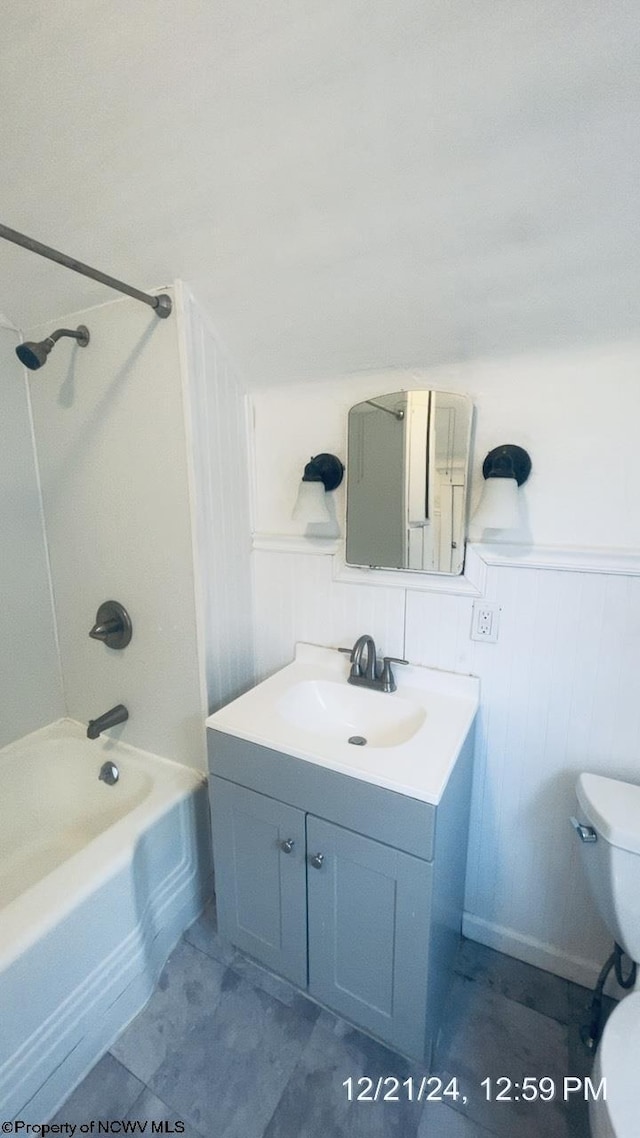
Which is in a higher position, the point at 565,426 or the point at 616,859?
the point at 565,426

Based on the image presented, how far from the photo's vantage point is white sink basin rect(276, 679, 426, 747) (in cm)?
130

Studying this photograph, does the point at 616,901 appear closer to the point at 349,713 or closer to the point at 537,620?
the point at 537,620

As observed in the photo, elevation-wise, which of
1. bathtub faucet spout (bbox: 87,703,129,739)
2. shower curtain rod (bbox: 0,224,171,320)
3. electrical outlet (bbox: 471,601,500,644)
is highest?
shower curtain rod (bbox: 0,224,171,320)

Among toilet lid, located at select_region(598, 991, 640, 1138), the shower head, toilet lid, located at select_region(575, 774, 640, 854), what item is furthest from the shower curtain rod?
toilet lid, located at select_region(598, 991, 640, 1138)

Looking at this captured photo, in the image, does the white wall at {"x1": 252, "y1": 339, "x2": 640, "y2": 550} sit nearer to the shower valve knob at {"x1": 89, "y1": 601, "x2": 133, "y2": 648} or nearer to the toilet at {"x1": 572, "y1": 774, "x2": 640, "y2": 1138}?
the toilet at {"x1": 572, "y1": 774, "x2": 640, "y2": 1138}

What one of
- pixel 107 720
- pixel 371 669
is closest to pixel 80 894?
pixel 107 720

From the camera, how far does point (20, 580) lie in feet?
5.76

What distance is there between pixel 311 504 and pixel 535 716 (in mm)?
890

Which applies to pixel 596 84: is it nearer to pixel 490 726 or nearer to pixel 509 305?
pixel 509 305

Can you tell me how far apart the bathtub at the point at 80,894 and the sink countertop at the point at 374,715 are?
0.47 meters

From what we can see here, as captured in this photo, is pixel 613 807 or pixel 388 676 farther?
pixel 388 676

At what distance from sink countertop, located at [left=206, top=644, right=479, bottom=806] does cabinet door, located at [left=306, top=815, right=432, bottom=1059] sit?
18cm

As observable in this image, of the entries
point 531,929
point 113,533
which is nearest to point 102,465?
point 113,533

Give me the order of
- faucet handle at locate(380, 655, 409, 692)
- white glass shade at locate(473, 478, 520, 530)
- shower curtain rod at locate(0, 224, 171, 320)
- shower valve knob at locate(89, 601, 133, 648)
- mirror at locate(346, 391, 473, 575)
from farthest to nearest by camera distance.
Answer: shower valve knob at locate(89, 601, 133, 648) → faucet handle at locate(380, 655, 409, 692) → mirror at locate(346, 391, 473, 575) → white glass shade at locate(473, 478, 520, 530) → shower curtain rod at locate(0, 224, 171, 320)
